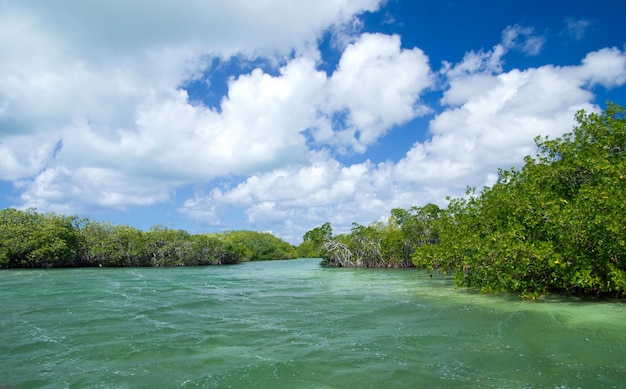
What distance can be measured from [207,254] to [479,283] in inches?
2002

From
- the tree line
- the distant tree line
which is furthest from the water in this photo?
the distant tree line

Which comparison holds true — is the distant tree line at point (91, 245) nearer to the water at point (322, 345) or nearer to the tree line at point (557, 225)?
the water at point (322, 345)

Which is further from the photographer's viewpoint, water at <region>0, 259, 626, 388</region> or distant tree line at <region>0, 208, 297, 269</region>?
distant tree line at <region>0, 208, 297, 269</region>

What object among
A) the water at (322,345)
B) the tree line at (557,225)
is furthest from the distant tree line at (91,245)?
Result: the tree line at (557,225)

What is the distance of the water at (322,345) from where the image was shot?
6.67m

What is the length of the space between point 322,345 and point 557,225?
8.44 meters

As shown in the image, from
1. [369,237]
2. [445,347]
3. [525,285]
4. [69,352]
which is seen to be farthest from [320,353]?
[369,237]

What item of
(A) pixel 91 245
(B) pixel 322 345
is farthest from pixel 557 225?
(A) pixel 91 245

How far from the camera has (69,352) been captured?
8.63 metres

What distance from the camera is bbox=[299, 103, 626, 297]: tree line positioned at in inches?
459

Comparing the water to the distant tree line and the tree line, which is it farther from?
the distant tree line

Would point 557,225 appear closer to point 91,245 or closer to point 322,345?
point 322,345

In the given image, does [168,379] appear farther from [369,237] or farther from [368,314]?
[369,237]

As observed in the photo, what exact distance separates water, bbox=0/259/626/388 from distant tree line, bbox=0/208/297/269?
3379 centimetres
